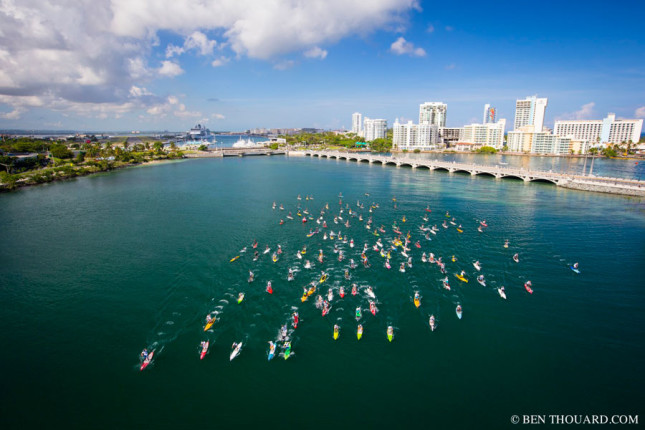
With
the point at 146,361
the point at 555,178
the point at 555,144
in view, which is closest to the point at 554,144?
the point at 555,144

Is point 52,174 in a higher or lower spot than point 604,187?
higher

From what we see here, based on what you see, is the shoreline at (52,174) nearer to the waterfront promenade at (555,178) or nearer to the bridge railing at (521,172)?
the bridge railing at (521,172)

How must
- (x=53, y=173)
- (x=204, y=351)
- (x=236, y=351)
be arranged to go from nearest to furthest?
(x=236, y=351)
(x=204, y=351)
(x=53, y=173)

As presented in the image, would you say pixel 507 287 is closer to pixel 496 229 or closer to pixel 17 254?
pixel 496 229

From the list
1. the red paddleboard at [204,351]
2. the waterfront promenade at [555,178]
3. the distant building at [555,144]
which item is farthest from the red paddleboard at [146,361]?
the distant building at [555,144]

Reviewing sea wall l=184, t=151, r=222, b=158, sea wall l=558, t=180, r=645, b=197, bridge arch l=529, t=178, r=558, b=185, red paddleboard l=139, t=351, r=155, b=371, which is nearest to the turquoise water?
red paddleboard l=139, t=351, r=155, b=371

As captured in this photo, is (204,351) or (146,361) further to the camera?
(204,351)

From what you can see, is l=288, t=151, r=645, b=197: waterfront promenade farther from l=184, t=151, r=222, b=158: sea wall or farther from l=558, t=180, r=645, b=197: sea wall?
l=184, t=151, r=222, b=158: sea wall

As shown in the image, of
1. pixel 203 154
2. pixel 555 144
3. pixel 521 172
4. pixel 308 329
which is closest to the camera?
pixel 308 329

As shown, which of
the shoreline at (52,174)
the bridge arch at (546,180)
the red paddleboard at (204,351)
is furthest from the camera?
the bridge arch at (546,180)

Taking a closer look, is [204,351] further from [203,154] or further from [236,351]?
[203,154]
